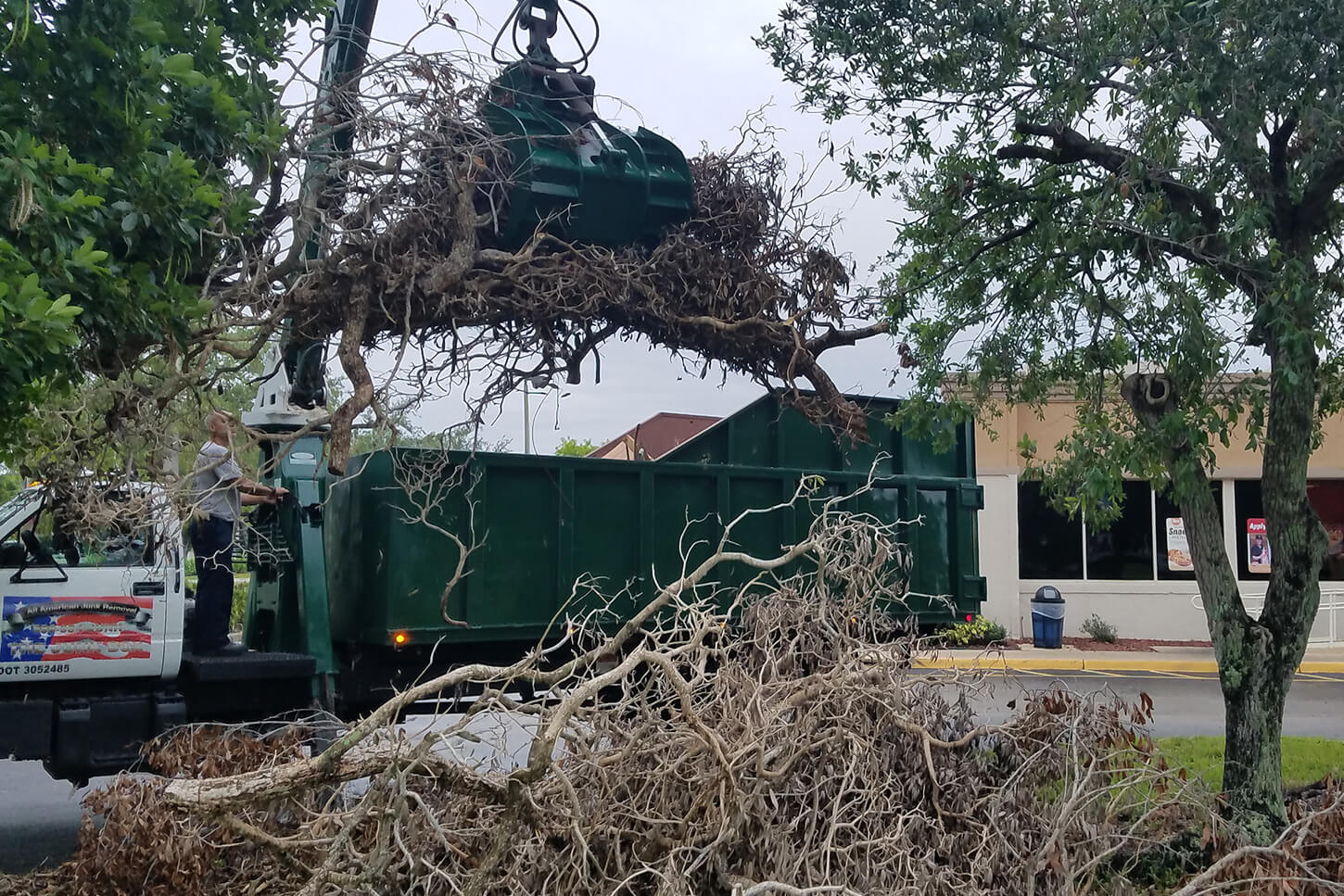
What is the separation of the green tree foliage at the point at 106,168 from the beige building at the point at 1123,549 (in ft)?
51.6

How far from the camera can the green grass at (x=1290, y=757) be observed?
23.9 ft

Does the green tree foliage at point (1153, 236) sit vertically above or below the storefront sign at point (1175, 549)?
above

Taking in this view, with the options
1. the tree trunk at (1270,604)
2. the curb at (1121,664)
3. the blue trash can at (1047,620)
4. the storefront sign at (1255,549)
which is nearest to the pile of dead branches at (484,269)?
the tree trunk at (1270,604)

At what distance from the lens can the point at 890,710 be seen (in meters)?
4.85

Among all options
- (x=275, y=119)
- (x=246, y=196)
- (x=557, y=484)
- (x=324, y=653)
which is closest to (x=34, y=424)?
(x=246, y=196)

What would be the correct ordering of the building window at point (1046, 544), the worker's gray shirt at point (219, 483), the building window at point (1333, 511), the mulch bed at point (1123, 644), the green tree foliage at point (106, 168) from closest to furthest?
the green tree foliage at point (106, 168), the worker's gray shirt at point (219, 483), the mulch bed at point (1123, 644), the building window at point (1046, 544), the building window at point (1333, 511)

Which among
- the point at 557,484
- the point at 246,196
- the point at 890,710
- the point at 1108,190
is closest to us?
the point at 890,710

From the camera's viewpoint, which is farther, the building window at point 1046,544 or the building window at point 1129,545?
the building window at point 1046,544

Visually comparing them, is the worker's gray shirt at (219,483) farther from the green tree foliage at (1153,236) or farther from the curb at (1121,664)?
the curb at (1121,664)

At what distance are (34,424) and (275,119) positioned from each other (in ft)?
6.01

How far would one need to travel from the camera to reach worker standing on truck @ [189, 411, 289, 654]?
689cm

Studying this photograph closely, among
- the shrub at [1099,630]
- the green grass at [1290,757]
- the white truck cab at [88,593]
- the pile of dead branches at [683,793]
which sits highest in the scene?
the white truck cab at [88,593]

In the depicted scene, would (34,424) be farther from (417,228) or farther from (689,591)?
(689,591)

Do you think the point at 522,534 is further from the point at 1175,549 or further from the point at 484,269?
the point at 1175,549
